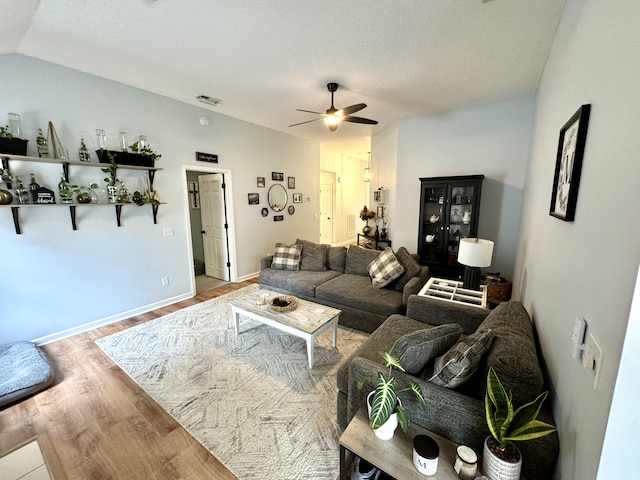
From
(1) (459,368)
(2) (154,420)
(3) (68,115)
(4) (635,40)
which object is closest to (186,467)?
(2) (154,420)

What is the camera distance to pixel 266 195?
5.23 meters

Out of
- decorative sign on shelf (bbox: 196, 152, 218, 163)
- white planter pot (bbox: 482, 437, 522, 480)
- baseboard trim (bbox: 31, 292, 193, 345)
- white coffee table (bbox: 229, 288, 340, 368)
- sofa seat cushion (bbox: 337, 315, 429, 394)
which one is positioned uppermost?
decorative sign on shelf (bbox: 196, 152, 218, 163)

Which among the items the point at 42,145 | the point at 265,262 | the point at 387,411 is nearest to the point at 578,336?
the point at 387,411

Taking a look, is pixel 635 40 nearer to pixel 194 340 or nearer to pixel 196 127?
pixel 194 340

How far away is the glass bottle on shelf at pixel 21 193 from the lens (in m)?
2.51

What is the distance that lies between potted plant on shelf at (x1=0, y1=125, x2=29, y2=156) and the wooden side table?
365 centimetres

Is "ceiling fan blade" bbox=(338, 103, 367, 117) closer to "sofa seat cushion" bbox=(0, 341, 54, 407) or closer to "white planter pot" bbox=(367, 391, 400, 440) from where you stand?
"white planter pot" bbox=(367, 391, 400, 440)

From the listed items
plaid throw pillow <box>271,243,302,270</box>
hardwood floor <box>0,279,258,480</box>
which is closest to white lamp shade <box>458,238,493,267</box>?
plaid throw pillow <box>271,243,302,270</box>

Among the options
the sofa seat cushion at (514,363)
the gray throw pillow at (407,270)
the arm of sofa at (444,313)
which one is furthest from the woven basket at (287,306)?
the sofa seat cushion at (514,363)

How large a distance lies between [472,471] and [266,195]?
4.87 m

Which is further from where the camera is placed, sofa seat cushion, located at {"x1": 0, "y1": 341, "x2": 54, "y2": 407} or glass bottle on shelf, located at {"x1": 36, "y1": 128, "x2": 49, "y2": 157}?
glass bottle on shelf, located at {"x1": 36, "y1": 128, "x2": 49, "y2": 157}

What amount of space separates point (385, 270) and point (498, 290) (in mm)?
1473

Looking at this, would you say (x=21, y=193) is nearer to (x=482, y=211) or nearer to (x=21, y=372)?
(x=21, y=372)

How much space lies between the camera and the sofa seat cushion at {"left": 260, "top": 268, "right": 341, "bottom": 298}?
353cm
